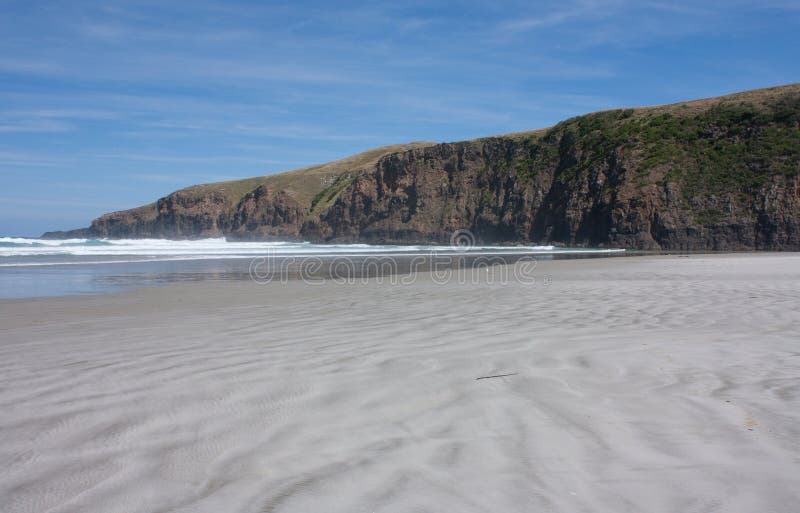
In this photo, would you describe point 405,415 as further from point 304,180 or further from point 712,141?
point 304,180

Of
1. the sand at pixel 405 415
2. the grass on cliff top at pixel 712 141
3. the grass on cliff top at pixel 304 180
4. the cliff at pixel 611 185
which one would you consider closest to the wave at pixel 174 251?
the cliff at pixel 611 185

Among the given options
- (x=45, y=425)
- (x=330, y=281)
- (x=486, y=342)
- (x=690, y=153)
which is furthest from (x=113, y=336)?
(x=690, y=153)

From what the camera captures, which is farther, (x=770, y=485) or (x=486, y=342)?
(x=486, y=342)

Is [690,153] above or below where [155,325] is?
above

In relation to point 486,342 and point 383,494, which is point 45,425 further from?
point 486,342

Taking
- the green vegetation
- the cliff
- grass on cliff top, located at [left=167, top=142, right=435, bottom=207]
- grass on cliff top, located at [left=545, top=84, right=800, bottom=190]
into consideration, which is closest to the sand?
the cliff

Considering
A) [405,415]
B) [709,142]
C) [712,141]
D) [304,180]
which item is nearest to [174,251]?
[405,415]

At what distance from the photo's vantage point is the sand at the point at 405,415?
7.56 ft

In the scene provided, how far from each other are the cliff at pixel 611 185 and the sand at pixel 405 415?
4321 cm

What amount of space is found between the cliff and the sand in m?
43.2

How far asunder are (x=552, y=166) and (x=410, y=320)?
59196mm

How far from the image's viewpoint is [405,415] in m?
3.28

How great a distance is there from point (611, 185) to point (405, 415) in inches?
2116

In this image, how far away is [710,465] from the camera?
2529 millimetres
